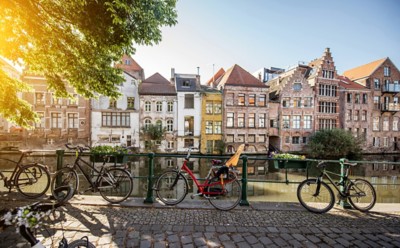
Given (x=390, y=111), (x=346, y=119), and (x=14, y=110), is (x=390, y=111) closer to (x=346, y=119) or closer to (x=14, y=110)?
(x=346, y=119)

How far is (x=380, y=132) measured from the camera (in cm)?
3139

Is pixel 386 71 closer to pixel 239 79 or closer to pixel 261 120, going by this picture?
pixel 261 120

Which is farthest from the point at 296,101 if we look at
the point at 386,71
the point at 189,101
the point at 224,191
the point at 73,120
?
the point at 73,120

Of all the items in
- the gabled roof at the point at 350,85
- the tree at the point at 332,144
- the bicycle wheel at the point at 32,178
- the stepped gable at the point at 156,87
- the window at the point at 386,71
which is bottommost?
the tree at the point at 332,144

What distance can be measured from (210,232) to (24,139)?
97.3ft

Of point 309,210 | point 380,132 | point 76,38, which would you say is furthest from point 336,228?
point 380,132

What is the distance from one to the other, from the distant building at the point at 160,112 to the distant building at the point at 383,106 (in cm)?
3206

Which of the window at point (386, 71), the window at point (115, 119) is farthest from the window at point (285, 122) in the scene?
the window at point (115, 119)

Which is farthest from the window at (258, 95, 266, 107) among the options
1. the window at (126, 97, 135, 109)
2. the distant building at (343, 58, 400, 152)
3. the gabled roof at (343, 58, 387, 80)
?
the gabled roof at (343, 58, 387, 80)

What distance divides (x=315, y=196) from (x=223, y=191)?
2.34m

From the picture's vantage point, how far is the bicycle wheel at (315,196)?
4352 millimetres

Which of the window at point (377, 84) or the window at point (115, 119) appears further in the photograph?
the window at point (377, 84)

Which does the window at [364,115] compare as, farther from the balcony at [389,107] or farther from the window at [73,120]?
the window at [73,120]

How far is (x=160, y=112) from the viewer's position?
26.4 meters
